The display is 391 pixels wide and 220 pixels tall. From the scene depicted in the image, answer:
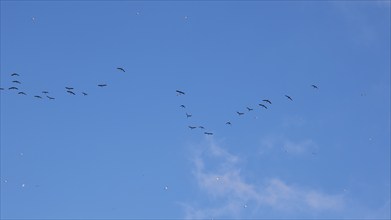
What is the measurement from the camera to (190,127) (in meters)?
47.9

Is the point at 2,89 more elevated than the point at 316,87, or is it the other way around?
the point at 316,87

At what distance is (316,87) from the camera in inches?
1751

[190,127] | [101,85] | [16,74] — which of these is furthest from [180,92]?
[16,74]

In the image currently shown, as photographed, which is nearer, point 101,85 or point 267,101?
point 101,85

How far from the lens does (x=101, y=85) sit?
42250mm

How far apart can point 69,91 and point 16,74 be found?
552cm

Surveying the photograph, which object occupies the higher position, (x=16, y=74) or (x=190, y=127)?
(x=16, y=74)

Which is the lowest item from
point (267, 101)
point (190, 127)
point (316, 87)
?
point (190, 127)

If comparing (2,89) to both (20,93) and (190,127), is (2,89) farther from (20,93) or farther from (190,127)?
(190,127)

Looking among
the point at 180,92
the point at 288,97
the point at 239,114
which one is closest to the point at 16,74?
the point at 180,92

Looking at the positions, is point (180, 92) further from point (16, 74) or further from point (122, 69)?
point (16, 74)

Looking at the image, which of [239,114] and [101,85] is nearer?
[101,85]

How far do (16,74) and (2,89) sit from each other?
2.21 metres

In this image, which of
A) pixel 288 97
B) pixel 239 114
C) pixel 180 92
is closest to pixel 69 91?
pixel 180 92
